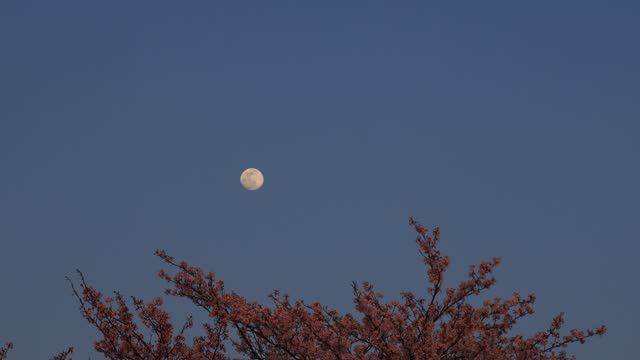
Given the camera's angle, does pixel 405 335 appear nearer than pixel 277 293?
Yes

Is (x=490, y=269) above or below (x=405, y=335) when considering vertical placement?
above

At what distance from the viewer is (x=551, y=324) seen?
14.7m

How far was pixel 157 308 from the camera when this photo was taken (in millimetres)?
15156

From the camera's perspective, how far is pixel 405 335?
14.0m

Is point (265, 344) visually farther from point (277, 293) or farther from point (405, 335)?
point (405, 335)

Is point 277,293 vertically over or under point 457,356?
over

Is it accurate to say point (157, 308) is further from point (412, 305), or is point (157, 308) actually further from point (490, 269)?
point (490, 269)

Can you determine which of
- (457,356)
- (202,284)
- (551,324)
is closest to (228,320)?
(202,284)

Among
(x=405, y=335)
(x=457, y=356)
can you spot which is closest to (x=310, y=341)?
(x=405, y=335)

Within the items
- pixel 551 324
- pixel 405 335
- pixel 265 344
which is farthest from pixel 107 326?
pixel 551 324

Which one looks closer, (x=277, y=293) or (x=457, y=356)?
(x=457, y=356)

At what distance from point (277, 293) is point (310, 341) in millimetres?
1622

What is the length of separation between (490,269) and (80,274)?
7607mm

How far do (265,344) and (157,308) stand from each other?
2237mm
